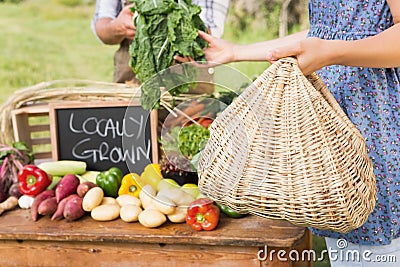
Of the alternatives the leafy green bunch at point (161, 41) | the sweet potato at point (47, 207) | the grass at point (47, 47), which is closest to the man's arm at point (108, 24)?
the leafy green bunch at point (161, 41)

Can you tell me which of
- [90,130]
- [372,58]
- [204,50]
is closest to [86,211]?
[90,130]

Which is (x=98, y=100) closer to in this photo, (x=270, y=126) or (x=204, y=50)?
(x=204, y=50)

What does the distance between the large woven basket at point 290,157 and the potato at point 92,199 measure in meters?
0.86

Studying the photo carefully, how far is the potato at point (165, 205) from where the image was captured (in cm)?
205

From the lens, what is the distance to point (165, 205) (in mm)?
2053

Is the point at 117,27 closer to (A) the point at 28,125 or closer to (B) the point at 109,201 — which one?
(A) the point at 28,125

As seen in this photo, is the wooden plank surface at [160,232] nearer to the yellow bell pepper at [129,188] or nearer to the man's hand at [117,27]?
the yellow bell pepper at [129,188]

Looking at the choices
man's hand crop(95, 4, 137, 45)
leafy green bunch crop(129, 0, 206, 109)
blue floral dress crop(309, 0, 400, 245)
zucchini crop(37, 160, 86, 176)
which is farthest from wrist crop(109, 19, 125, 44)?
blue floral dress crop(309, 0, 400, 245)

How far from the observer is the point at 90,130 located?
2.56m

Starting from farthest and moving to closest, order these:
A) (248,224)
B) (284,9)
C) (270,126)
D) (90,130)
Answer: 1. (284,9)
2. (90,130)
3. (248,224)
4. (270,126)

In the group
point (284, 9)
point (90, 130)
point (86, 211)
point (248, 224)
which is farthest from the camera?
point (284, 9)

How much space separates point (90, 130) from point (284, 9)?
3201 millimetres

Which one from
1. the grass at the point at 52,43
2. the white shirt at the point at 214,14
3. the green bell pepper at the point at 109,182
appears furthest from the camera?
the grass at the point at 52,43

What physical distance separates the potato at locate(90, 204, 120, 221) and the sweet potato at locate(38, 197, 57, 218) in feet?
0.49
